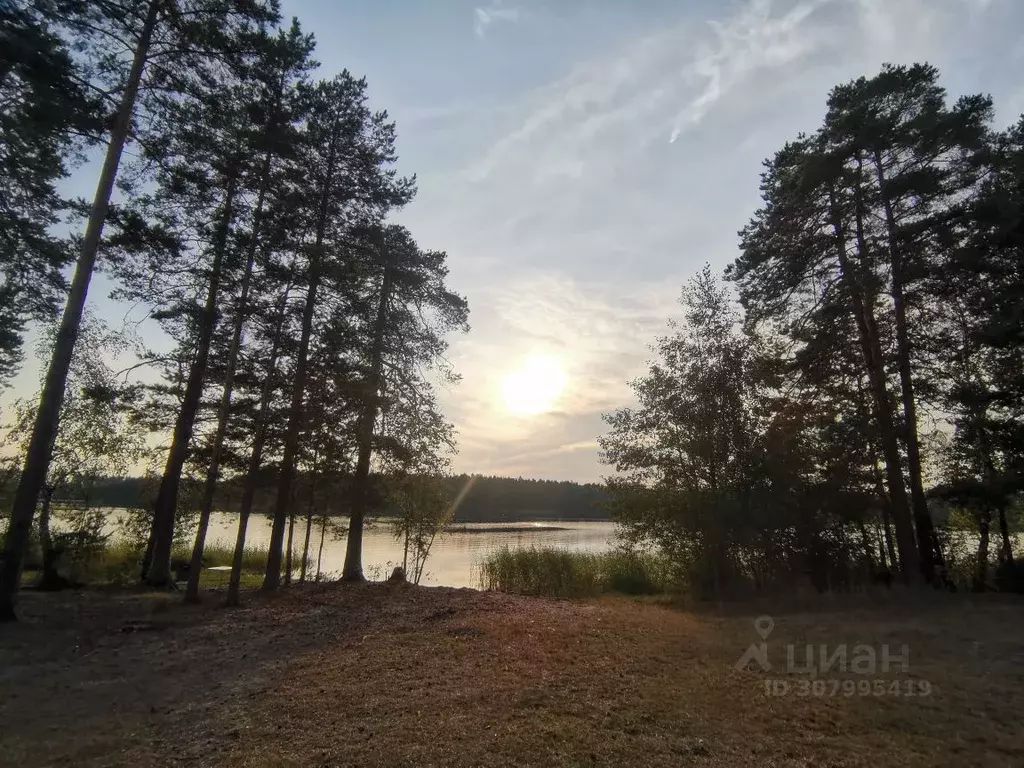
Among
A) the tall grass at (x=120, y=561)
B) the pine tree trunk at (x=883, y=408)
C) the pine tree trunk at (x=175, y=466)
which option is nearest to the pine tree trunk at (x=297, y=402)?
the pine tree trunk at (x=175, y=466)

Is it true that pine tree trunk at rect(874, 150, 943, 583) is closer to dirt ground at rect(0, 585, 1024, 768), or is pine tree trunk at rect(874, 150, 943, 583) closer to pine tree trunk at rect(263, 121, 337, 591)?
dirt ground at rect(0, 585, 1024, 768)

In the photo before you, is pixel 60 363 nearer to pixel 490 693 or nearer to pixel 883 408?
pixel 490 693

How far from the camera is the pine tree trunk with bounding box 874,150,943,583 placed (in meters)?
13.7

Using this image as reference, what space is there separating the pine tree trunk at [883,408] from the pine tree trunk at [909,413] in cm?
31

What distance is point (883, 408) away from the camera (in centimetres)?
1384

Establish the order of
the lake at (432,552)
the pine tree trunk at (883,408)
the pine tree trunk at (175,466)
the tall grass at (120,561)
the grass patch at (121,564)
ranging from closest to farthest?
the pine tree trunk at (883,408), the pine tree trunk at (175,466), the grass patch at (121,564), the tall grass at (120,561), the lake at (432,552)

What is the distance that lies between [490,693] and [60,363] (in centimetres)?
950

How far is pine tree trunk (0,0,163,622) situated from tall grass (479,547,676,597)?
1215cm

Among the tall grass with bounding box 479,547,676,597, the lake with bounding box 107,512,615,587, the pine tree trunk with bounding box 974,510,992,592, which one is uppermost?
the pine tree trunk with bounding box 974,510,992,592

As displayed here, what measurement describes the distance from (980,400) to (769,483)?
17.5ft

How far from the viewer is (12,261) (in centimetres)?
1154

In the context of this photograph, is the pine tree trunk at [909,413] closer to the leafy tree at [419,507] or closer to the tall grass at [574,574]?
the tall grass at [574,574]

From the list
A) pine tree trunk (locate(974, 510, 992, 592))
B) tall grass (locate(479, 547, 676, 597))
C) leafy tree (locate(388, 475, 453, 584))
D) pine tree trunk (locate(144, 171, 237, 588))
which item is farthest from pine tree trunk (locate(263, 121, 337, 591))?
pine tree trunk (locate(974, 510, 992, 592))

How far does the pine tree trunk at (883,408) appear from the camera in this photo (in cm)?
1365
